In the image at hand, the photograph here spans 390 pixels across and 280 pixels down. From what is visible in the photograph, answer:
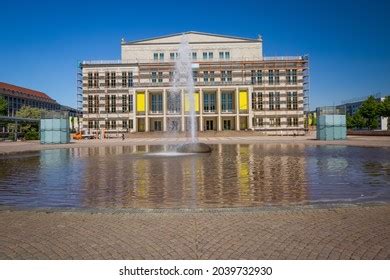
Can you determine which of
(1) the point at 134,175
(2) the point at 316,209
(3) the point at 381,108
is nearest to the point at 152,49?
(3) the point at 381,108

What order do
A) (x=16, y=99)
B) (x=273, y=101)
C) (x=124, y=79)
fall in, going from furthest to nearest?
(x=16, y=99)
(x=124, y=79)
(x=273, y=101)

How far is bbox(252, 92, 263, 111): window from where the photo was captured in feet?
247

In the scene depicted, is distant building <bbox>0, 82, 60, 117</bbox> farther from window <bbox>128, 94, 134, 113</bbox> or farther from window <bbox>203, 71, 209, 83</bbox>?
window <bbox>203, 71, 209, 83</bbox>

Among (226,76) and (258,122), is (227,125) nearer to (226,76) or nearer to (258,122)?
(258,122)

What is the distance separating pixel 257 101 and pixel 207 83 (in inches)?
492

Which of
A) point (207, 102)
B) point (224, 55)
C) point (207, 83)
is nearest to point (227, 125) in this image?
point (207, 102)

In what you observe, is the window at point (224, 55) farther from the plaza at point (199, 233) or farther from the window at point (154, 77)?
the plaza at point (199, 233)

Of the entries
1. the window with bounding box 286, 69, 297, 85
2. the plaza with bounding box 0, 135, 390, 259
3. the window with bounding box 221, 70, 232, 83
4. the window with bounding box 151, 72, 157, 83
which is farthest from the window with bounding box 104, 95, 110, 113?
the plaza with bounding box 0, 135, 390, 259

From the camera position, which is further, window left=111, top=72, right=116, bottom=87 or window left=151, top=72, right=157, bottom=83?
window left=111, top=72, right=116, bottom=87

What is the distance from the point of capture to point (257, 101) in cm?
7544
